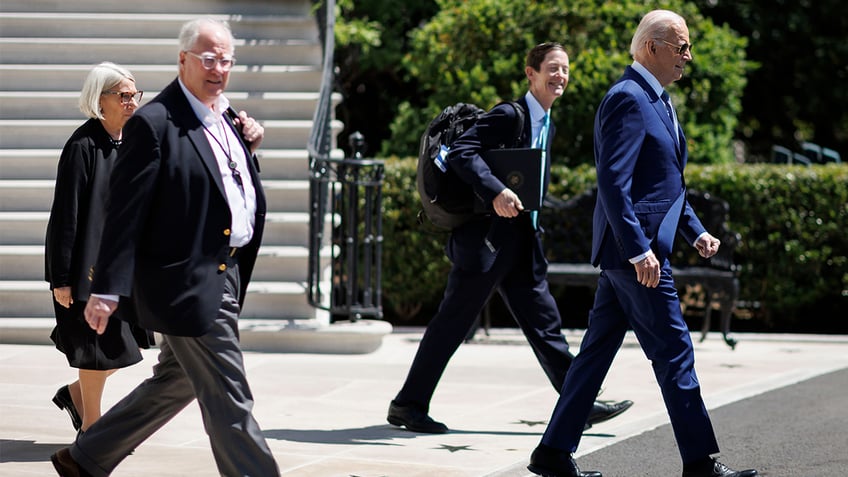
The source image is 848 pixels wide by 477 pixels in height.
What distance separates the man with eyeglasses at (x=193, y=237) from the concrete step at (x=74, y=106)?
6621 millimetres

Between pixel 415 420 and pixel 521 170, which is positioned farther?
pixel 415 420

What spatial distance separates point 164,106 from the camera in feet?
14.8

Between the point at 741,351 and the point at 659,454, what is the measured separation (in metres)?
4.06

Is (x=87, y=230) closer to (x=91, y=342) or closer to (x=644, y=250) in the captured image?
(x=91, y=342)

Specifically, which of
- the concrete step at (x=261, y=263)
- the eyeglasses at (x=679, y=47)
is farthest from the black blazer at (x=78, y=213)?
the concrete step at (x=261, y=263)

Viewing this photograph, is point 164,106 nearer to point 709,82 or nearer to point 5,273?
point 5,273

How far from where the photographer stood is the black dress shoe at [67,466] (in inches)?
187

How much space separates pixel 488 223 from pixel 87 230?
1961 millimetres

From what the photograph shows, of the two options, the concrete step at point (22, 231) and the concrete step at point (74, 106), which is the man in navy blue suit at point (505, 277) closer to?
the concrete step at point (22, 231)

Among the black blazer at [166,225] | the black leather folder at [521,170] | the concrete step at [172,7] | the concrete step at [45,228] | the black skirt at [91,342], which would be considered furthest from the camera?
the concrete step at [172,7]

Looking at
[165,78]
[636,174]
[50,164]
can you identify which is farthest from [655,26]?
[165,78]

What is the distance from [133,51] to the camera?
38.8 ft

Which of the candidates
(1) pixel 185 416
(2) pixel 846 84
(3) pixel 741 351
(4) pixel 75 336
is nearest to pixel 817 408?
(3) pixel 741 351

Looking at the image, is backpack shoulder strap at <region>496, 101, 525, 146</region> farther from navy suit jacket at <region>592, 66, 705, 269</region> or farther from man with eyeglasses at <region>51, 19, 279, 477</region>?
man with eyeglasses at <region>51, 19, 279, 477</region>
